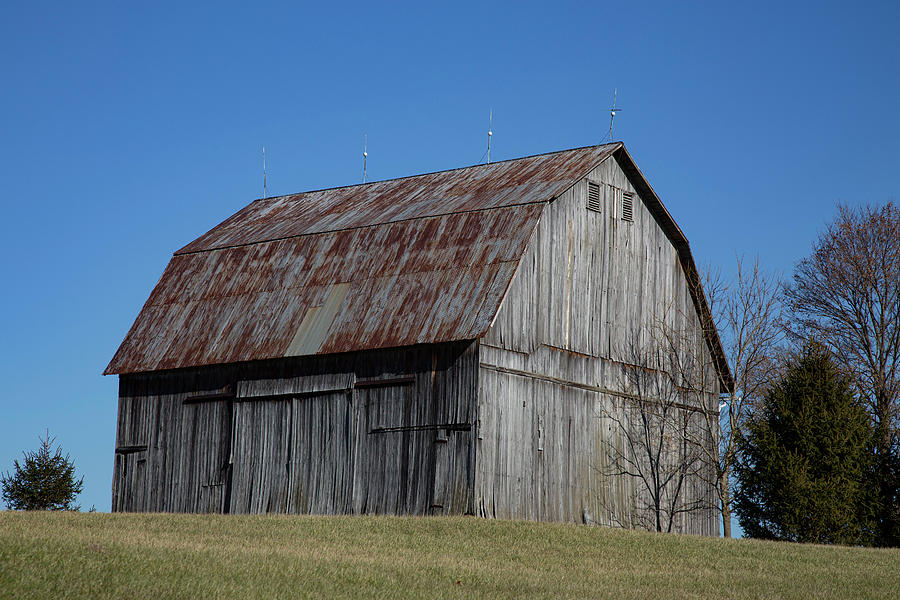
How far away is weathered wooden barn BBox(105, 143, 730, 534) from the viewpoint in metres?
28.3

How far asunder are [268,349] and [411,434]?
4.90 meters

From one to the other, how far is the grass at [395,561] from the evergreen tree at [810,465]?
342cm

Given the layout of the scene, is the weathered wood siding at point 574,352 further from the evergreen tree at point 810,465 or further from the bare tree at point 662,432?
the evergreen tree at point 810,465

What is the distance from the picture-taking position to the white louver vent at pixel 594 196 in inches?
1242

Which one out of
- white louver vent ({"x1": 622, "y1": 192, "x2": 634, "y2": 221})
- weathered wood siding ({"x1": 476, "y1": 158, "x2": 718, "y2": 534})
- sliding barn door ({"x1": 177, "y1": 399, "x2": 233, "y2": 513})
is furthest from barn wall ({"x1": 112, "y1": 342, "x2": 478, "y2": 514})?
white louver vent ({"x1": 622, "y1": 192, "x2": 634, "y2": 221})

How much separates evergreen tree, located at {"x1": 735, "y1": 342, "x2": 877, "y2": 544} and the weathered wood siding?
2735 mm

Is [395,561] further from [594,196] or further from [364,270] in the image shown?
[594,196]

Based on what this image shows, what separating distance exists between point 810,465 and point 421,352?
990 centimetres

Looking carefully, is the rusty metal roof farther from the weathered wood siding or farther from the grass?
the grass

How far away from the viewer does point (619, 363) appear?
31.6 metres

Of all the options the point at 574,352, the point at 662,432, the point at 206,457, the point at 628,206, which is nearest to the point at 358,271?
the point at 574,352

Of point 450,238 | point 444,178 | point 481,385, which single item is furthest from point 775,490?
point 444,178

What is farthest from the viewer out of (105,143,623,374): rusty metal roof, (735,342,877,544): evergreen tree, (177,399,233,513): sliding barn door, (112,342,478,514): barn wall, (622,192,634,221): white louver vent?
(622,192,634,221): white louver vent

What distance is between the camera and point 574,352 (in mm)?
30391
